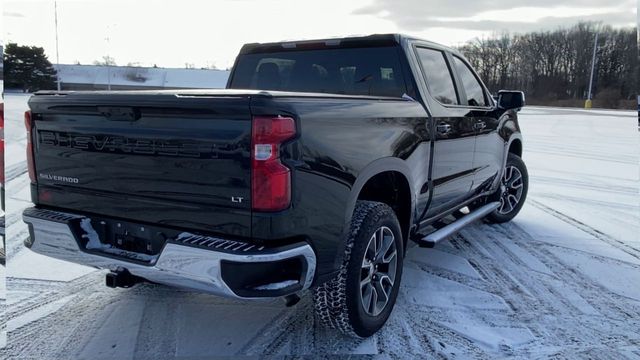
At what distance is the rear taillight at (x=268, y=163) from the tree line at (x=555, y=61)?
212 ft

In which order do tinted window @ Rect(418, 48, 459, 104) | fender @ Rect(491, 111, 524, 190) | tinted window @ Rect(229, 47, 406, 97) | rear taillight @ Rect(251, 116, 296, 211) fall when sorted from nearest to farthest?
Result: 1. rear taillight @ Rect(251, 116, 296, 211)
2. tinted window @ Rect(229, 47, 406, 97)
3. tinted window @ Rect(418, 48, 459, 104)
4. fender @ Rect(491, 111, 524, 190)

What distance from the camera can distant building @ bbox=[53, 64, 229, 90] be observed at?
54344mm

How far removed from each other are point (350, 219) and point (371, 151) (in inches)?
16.9

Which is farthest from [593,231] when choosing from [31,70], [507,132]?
[31,70]

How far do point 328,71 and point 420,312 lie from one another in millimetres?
2024

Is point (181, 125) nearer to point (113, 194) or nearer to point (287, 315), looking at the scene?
point (113, 194)

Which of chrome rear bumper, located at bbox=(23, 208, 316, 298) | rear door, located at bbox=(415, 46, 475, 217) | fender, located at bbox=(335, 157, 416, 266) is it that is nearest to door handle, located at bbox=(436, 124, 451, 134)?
rear door, located at bbox=(415, 46, 475, 217)

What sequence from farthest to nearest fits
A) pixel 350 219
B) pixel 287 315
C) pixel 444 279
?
pixel 444 279
pixel 287 315
pixel 350 219

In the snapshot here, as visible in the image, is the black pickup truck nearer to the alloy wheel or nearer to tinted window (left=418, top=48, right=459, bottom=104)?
the alloy wheel

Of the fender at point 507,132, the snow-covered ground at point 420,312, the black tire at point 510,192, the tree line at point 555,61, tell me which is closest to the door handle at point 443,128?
the snow-covered ground at point 420,312

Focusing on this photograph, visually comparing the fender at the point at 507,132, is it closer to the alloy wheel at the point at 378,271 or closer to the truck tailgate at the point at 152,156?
the alloy wheel at the point at 378,271

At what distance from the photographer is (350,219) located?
9.36 feet

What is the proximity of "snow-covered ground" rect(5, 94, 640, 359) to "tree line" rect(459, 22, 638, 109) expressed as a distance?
203ft

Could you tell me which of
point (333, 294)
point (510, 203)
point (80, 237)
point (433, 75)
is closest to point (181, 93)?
point (80, 237)
